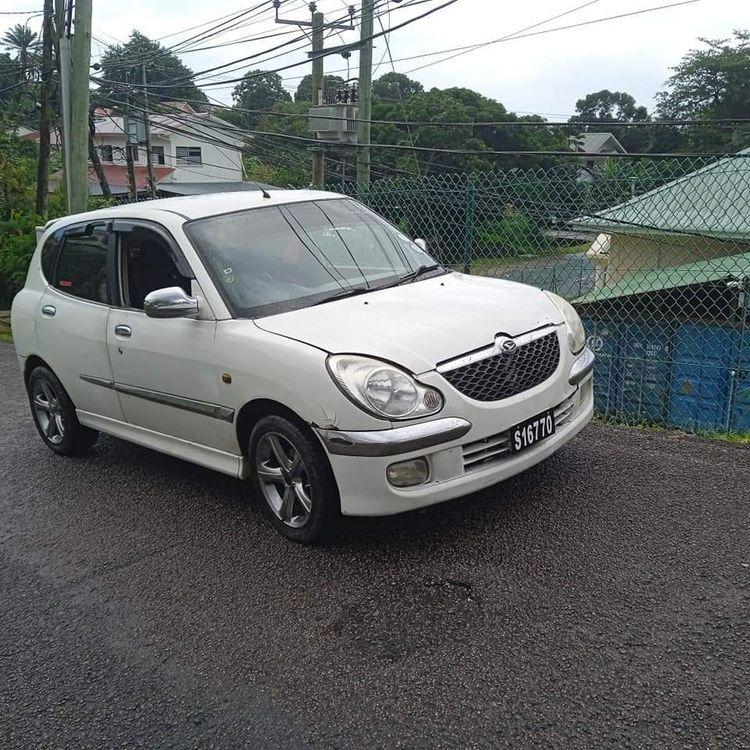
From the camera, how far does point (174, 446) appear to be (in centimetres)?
454

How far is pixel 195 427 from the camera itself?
4.30 meters

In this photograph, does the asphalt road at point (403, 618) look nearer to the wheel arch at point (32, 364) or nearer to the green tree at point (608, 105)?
the wheel arch at point (32, 364)

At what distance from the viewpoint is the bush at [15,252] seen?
1213cm

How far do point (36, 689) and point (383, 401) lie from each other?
1.77m

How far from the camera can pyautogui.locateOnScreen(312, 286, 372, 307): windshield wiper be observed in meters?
4.20

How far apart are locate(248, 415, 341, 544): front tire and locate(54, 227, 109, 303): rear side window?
1.67 m

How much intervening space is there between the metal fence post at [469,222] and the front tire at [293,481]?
12.6 feet

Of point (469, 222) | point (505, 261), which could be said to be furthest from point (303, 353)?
point (505, 261)

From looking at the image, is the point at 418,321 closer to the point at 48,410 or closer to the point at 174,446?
the point at 174,446

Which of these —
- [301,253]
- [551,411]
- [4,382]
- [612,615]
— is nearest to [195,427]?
[301,253]

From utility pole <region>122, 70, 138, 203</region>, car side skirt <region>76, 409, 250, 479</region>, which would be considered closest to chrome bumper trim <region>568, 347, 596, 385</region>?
car side skirt <region>76, 409, 250, 479</region>

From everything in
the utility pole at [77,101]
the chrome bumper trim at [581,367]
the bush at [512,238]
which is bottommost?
the chrome bumper trim at [581,367]

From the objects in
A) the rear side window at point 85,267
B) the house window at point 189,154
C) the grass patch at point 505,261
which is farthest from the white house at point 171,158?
the rear side window at point 85,267

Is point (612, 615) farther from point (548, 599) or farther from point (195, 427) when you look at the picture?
point (195, 427)
